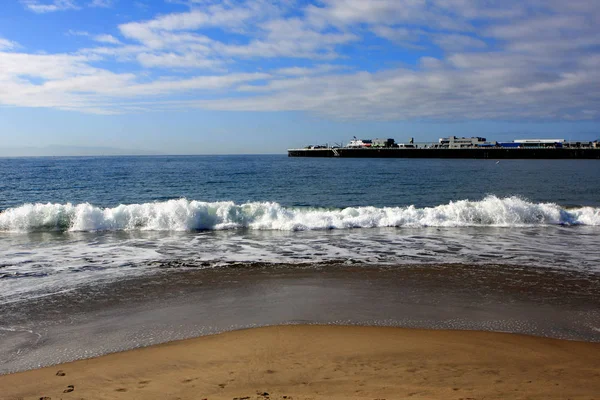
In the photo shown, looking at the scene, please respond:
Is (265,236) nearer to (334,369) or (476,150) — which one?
(334,369)

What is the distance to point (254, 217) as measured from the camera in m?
19.6

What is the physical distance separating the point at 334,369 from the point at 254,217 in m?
14.6

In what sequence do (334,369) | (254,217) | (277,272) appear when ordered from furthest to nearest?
(254,217)
(277,272)
(334,369)

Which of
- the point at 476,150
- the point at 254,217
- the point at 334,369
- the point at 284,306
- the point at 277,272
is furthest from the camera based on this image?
the point at 476,150

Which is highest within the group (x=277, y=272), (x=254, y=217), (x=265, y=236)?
(x=254, y=217)

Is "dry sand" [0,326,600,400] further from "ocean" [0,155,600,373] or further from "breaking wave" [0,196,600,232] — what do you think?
"breaking wave" [0,196,600,232]

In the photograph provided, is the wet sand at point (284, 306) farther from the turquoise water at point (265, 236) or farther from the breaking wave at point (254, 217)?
the breaking wave at point (254, 217)

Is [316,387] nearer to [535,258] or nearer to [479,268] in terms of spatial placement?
[479,268]

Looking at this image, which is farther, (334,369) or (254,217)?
(254,217)

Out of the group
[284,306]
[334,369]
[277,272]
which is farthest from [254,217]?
[334,369]

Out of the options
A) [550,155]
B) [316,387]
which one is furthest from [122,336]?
[550,155]

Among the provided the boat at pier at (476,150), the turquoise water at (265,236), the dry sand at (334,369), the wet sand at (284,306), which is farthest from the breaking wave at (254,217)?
the boat at pier at (476,150)

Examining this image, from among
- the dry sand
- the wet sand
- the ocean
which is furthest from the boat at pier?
the dry sand

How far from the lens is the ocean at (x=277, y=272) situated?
7027 millimetres
